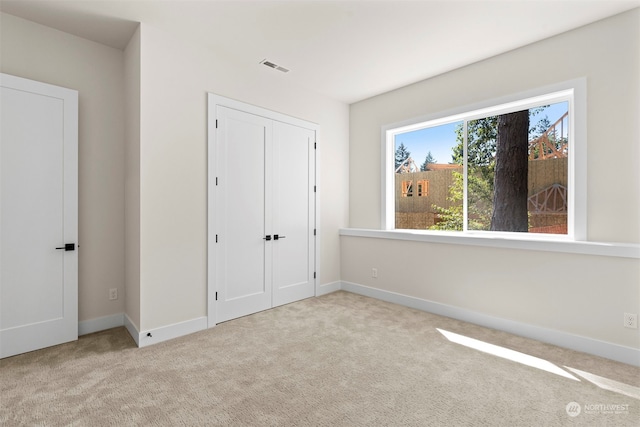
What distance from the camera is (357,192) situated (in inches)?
182

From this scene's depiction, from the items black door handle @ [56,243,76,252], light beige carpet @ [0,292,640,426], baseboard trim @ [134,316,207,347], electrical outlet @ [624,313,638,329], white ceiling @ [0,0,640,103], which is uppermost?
white ceiling @ [0,0,640,103]

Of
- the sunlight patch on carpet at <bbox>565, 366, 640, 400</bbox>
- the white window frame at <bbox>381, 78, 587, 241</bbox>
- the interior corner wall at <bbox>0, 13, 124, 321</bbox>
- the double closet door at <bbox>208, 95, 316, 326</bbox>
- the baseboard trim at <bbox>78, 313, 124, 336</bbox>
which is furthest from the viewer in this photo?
the double closet door at <bbox>208, 95, 316, 326</bbox>

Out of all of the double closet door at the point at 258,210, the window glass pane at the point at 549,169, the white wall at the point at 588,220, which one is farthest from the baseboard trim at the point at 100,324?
the window glass pane at the point at 549,169

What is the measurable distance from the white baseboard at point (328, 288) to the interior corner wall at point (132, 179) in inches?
89.3

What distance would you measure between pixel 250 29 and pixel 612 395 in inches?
153

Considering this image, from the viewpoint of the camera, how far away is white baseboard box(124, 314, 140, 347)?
2.70 m

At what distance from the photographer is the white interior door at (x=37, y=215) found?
2480 millimetres

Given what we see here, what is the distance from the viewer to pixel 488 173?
3.42 meters

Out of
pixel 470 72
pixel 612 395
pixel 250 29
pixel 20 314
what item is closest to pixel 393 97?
pixel 470 72

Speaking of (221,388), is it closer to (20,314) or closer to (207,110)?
(20,314)

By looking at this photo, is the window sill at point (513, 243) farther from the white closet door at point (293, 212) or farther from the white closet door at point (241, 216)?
the white closet door at point (241, 216)

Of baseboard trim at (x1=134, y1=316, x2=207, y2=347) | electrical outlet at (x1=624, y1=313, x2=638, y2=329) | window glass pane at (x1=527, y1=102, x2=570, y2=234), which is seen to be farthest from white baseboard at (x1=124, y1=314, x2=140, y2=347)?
electrical outlet at (x1=624, y1=313, x2=638, y2=329)

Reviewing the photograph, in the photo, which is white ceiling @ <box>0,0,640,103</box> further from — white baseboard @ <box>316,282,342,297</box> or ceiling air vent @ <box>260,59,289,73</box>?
white baseboard @ <box>316,282,342,297</box>

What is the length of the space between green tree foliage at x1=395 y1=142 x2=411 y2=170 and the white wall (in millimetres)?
519
